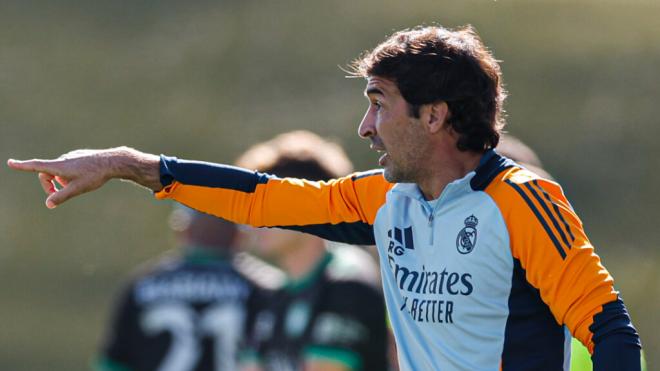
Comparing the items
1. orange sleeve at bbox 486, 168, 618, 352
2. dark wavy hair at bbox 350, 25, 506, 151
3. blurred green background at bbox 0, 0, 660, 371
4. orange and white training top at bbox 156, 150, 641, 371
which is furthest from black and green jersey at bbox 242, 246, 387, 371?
blurred green background at bbox 0, 0, 660, 371

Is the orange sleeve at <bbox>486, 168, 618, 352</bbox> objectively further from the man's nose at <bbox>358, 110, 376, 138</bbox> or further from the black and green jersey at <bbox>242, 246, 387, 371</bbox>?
the black and green jersey at <bbox>242, 246, 387, 371</bbox>

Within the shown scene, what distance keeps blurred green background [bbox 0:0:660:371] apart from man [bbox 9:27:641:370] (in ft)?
18.5

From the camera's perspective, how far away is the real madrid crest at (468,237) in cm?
327

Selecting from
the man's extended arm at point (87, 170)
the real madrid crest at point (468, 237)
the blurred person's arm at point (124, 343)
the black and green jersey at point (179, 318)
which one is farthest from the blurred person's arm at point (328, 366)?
the real madrid crest at point (468, 237)

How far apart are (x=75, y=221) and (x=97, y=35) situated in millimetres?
1816

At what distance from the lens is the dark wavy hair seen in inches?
134

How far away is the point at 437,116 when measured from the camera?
3.45 m

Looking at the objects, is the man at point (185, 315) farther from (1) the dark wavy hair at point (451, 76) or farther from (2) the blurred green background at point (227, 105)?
(2) the blurred green background at point (227, 105)

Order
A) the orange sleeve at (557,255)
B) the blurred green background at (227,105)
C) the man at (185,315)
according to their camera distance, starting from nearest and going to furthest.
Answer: the orange sleeve at (557,255)
the man at (185,315)
the blurred green background at (227,105)

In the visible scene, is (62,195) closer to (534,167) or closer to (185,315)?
(534,167)

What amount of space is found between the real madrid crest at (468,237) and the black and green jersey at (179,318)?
2178 millimetres

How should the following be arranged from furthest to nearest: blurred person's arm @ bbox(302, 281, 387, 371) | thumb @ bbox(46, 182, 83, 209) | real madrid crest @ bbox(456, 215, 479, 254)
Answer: blurred person's arm @ bbox(302, 281, 387, 371)
thumb @ bbox(46, 182, 83, 209)
real madrid crest @ bbox(456, 215, 479, 254)

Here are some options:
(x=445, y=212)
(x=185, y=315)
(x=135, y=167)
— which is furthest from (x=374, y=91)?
(x=185, y=315)

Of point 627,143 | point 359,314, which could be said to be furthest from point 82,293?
point 359,314
